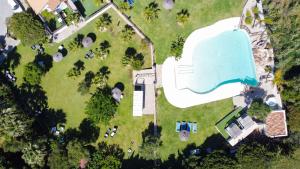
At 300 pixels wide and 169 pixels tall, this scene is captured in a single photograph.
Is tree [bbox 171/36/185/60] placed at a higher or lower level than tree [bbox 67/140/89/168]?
higher

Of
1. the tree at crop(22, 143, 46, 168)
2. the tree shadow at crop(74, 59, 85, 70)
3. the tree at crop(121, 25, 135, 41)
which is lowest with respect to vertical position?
the tree at crop(22, 143, 46, 168)

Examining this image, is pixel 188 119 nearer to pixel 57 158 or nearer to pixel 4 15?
pixel 57 158

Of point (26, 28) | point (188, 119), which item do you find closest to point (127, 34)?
point (26, 28)

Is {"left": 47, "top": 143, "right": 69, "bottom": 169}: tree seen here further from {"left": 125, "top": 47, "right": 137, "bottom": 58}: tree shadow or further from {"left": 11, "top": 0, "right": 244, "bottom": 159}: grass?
{"left": 125, "top": 47, "right": 137, "bottom": 58}: tree shadow

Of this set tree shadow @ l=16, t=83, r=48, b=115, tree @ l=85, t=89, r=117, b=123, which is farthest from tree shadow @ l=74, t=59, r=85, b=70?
tree shadow @ l=16, t=83, r=48, b=115

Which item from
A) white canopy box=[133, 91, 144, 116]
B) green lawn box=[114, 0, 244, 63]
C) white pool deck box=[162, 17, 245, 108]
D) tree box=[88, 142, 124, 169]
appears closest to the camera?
tree box=[88, 142, 124, 169]

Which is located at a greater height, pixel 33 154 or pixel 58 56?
pixel 58 56

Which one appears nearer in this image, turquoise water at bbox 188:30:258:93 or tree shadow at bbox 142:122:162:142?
tree shadow at bbox 142:122:162:142
